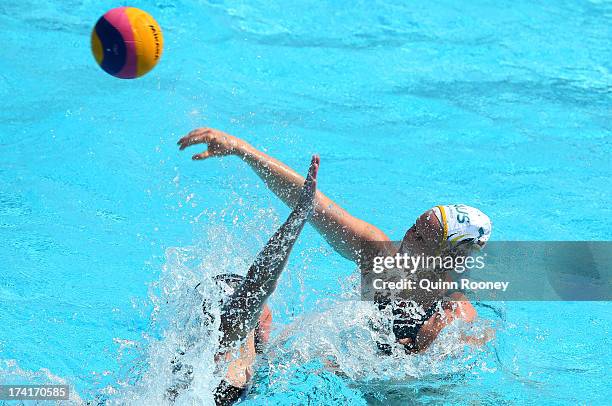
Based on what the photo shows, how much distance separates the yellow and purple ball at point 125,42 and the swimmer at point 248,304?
1.25 metres

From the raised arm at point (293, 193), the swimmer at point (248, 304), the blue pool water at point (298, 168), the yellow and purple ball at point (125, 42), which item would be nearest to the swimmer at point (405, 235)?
the raised arm at point (293, 193)

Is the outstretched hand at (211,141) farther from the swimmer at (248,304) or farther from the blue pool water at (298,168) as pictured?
the blue pool water at (298,168)

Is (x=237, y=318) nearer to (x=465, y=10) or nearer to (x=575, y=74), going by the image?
(x=575, y=74)

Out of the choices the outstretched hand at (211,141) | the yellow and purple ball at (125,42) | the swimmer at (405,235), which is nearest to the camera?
the outstretched hand at (211,141)

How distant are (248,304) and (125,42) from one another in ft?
5.40

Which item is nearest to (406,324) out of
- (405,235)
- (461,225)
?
(405,235)

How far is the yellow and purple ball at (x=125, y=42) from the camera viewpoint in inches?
163

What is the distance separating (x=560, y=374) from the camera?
4.73 meters

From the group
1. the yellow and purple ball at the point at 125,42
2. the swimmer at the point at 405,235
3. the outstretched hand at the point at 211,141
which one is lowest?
the swimmer at the point at 405,235

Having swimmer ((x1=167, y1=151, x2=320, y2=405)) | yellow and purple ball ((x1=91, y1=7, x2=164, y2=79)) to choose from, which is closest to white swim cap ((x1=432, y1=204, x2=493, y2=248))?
swimmer ((x1=167, y1=151, x2=320, y2=405))

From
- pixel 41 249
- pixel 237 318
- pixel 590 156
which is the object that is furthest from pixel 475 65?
pixel 237 318

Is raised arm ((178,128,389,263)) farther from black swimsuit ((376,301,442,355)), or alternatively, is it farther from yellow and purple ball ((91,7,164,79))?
yellow and purple ball ((91,7,164,79))

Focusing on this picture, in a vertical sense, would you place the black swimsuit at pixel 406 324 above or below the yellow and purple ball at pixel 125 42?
below

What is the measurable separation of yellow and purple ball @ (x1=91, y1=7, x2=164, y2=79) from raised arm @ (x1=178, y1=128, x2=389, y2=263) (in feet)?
2.54
